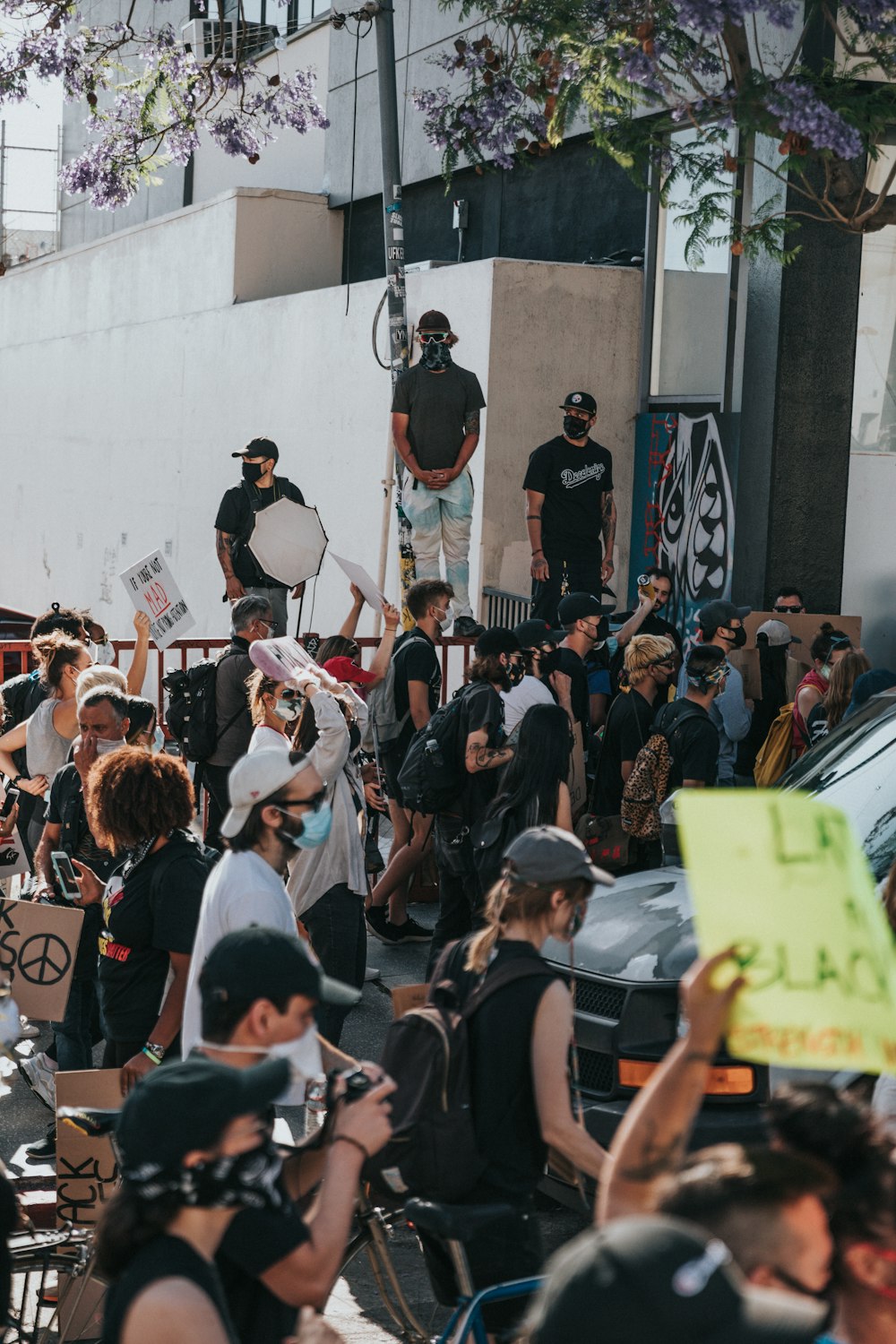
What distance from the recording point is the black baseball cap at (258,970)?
139 inches

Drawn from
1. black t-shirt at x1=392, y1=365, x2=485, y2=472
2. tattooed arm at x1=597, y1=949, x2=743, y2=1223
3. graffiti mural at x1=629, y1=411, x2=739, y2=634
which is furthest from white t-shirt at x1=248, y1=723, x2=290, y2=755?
graffiti mural at x1=629, y1=411, x2=739, y2=634

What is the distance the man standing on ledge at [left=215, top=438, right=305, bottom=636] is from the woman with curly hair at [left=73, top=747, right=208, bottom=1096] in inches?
277

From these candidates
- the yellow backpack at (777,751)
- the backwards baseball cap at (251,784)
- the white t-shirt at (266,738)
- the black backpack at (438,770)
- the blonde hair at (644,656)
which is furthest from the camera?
the yellow backpack at (777,751)

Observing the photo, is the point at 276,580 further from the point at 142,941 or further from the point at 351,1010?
the point at 142,941

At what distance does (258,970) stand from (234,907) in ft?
3.77

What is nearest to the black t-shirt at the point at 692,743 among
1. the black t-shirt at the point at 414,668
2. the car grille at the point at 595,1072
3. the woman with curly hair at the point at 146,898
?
the black t-shirt at the point at 414,668

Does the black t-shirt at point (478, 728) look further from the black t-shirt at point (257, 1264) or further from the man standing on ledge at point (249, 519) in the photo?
the black t-shirt at point (257, 1264)

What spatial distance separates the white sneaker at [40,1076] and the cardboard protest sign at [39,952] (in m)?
1.10

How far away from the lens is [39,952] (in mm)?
6301

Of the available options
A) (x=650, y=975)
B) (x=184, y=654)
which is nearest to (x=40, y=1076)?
(x=650, y=975)

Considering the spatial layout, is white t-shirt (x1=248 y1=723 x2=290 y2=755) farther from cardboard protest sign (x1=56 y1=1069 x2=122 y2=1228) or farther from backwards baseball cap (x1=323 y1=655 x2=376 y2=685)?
cardboard protest sign (x1=56 y1=1069 x2=122 y2=1228)

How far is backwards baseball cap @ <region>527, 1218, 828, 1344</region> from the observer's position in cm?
215

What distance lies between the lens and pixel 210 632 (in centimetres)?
2077

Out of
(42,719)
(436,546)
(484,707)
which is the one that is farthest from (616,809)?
(436,546)
